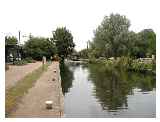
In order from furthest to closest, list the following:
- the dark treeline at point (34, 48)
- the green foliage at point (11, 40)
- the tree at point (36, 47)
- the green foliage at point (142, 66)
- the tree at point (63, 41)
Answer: the tree at point (63, 41) < the tree at point (36, 47) < the green foliage at point (11, 40) < the dark treeline at point (34, 48) < the green foliage at point (142, 66)

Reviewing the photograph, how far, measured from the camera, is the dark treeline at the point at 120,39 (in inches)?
1806

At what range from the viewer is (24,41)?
55.4 meters

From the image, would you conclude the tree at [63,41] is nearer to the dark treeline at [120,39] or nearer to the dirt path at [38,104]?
the dark treeline at [120,39]

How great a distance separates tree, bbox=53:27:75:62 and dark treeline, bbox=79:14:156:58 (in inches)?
703

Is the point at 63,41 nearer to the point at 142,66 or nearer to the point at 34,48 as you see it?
the point at 34,48

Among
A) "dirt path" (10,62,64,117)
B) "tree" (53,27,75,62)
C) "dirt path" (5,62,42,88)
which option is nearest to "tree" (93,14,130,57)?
"tree" (53,27,75,62)

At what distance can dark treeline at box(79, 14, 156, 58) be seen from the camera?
45875 mm

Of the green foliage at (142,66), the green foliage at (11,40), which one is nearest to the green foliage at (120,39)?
the green foliage at (142,66)

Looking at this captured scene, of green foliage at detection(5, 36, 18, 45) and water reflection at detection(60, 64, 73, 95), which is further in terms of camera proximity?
green foliage at detection(5, 36, 18, 45)

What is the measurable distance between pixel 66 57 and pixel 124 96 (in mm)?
57971

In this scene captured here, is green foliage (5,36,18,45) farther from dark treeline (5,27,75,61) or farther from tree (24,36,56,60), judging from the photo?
tree (24,36,56,60)

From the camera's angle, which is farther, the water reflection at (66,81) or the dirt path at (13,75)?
the water reflection at (66,81)

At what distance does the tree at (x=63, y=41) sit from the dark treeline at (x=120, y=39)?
1786 centimetres
